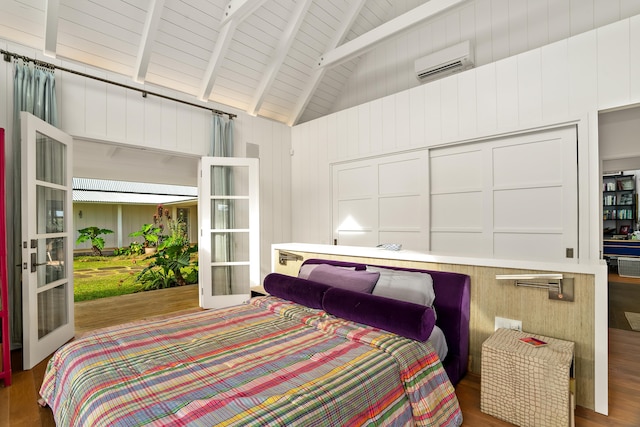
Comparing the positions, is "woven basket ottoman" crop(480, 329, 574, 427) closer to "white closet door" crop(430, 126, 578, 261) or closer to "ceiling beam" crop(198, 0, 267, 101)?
"white closet door" crop(430, 126, 578, 261)

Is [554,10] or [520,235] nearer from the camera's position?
[520,235]

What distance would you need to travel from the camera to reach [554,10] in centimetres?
330

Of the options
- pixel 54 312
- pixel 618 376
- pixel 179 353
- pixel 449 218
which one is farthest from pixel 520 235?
pixel 54 312

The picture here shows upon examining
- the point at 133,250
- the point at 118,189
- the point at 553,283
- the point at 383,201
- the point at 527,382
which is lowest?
the point at 133,250

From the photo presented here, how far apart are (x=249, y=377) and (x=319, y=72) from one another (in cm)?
419

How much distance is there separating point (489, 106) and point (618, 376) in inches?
95.3

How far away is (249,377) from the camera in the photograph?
135 centimetres

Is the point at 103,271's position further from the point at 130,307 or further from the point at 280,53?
the point at 280,53

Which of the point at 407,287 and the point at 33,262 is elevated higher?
the point at 33,262

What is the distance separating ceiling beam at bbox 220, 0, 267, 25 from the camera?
3.11 meters

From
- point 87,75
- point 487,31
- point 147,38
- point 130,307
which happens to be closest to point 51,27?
point 87,75

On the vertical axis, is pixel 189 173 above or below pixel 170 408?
above

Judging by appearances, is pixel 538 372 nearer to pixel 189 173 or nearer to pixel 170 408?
pixel 170 408

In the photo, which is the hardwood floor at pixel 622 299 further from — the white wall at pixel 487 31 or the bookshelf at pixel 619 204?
the white wall at pixel 487 31
